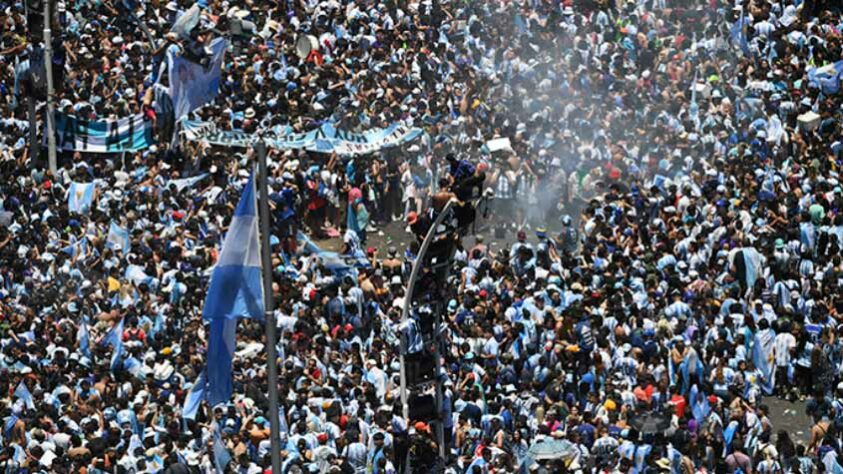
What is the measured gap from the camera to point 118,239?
4097cm

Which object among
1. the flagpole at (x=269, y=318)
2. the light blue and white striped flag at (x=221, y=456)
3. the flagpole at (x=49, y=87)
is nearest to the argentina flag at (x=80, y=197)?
the flagpole at (x=49, y=87)

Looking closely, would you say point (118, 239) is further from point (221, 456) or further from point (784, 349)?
point (784, 349)

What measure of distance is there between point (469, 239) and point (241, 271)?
1578 cm

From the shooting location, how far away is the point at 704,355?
34.8 meters

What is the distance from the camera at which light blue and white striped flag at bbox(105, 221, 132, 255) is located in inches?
1604

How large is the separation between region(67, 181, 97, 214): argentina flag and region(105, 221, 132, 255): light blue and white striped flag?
1.25 meters

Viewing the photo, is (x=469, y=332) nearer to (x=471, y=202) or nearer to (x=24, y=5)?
(x=471, y=202)

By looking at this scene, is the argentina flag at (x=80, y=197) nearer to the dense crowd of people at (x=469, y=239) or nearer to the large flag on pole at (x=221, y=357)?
the dense crowd of people at (x=469, y=239)

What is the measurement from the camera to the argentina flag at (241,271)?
26750mm

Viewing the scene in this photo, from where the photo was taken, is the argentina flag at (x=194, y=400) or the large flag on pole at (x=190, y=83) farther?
the large flag on pole at (x=190, y=83)

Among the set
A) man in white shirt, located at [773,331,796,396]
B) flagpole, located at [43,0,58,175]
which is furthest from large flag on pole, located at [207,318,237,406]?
flagpole, located at [43,0,58,175]

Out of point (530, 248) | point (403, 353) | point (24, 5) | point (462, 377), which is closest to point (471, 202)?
point (403, 353)

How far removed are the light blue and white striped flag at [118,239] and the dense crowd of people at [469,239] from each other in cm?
17

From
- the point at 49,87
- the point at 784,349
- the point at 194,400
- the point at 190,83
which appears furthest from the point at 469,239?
the point at 194,400
